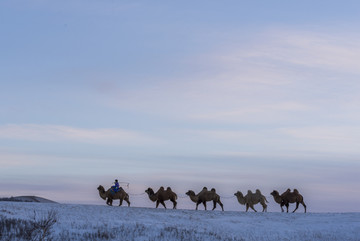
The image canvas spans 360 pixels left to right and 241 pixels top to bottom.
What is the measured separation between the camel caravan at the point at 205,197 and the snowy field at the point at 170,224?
381 centimetres

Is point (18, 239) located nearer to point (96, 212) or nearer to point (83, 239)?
point (83, 239)

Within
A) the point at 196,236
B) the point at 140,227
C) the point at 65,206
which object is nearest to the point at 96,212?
the point at 65,206

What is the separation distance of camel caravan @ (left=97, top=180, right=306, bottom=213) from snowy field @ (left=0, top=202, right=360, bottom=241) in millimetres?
3813

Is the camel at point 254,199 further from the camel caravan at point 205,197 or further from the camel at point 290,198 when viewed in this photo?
the camel at point 290,198

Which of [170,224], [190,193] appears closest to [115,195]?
[190,193]

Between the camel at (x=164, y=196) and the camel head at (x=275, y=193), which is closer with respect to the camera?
the camel at (x=164, y=196)

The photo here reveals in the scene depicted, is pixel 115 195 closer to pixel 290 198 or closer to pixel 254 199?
pixel 254 199

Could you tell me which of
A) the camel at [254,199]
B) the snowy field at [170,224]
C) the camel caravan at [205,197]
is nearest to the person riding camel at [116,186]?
the camel caravan at [205,197]

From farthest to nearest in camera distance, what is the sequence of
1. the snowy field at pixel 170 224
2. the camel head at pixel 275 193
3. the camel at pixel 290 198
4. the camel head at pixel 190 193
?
the camel head at pixel 275 193 < the camel head at pixel 190 193 < the camel at pixel 290 198 < the snowy field at pixel 170 224

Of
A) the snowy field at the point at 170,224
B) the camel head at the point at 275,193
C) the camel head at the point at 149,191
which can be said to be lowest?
the snowy field at the point at 170,224

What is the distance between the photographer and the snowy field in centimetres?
2617

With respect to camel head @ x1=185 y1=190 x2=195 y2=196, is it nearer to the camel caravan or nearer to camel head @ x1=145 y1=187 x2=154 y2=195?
the camel caravan

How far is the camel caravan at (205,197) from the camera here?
42.9m

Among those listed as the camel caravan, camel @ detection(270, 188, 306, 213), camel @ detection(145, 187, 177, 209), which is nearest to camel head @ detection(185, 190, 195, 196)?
the camel caravan
